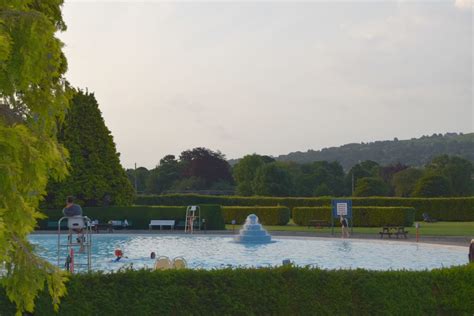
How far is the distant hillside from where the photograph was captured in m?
164

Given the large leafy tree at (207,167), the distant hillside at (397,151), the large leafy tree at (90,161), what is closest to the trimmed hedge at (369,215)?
the large leafy tree at (90,161)

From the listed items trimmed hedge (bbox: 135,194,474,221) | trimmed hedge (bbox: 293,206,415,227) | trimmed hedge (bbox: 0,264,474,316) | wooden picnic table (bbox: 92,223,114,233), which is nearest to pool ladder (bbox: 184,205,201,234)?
wooden picnic table (bbox: 92,223,114,233)

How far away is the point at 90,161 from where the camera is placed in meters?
40.2

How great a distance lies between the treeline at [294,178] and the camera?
84.8 metres

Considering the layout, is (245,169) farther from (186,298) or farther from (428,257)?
(186,298)

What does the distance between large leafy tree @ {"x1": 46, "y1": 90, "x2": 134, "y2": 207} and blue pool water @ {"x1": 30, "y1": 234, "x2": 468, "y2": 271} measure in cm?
660

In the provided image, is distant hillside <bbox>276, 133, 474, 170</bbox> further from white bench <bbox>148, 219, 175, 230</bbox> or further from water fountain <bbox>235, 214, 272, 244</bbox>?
water fountain <bbox>235, 214, 272, 244</bbox>

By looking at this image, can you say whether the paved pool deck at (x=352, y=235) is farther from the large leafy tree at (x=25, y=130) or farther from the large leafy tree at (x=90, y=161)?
the large leafy tree at (x=25, y=130)

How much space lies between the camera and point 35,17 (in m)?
7.48

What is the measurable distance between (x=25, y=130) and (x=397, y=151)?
170740 mm

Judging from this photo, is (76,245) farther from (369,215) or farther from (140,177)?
(140,177)

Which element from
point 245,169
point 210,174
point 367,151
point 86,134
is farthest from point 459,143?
point 86,134

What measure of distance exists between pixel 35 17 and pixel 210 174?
265 ft

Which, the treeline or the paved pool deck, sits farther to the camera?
the treeline
